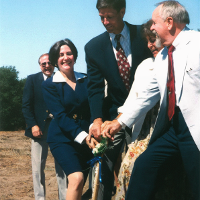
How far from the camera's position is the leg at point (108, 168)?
11.3 ft

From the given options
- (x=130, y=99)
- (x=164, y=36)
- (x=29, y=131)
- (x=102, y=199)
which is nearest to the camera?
(x=164, y=36)

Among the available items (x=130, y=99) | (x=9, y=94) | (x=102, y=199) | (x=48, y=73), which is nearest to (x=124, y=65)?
(x=130, y=99)

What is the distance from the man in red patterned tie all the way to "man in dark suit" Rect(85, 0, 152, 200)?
670 millimetres

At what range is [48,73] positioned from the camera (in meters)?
5.26

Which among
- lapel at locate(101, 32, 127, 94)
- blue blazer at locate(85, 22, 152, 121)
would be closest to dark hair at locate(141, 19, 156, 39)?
blue blazer at locate(85, 22, 152, 121)

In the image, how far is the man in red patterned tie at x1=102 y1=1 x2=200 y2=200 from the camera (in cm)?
248

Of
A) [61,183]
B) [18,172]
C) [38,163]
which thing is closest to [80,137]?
[61,183]

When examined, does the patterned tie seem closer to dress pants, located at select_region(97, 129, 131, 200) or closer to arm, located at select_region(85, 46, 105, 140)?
arm, located at select_region(85, 46, 105, 140)

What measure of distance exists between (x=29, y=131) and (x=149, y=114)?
103 inches

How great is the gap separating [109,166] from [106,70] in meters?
1.04

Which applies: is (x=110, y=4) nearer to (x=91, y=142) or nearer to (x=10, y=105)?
(x=91, y=142)

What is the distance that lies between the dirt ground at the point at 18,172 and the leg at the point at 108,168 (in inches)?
91.0

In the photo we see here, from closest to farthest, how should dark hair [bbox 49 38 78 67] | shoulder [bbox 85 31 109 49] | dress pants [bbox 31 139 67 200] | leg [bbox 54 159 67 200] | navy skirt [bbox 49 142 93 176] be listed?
1. navy skirt [bbox 49 142 93 176]
2. shoulder [bbox 85 31 109 49]
3. dark hair [bbox 49 38 78 67]
4. leg [bbox 54 159 67 200]
5. dress pants [bbox 31 139 67 200]

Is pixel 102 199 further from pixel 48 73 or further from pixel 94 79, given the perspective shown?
pixel 48 73
